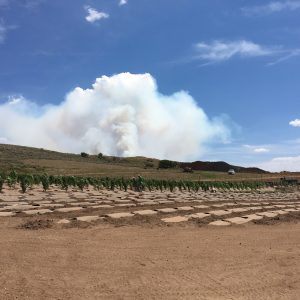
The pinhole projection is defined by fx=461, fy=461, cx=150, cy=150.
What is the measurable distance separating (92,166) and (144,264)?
190ft

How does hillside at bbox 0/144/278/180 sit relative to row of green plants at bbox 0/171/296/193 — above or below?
above

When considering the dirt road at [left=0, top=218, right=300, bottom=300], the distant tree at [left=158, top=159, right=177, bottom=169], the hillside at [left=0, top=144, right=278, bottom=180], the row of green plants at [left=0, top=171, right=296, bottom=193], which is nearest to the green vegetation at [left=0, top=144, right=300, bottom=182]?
the hillside at [left=0, top=144, right=278, bottom=180]

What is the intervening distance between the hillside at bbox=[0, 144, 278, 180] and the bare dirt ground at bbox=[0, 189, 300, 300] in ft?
126

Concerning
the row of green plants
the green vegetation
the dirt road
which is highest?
the green vegetation

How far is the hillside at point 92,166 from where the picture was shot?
5531cm

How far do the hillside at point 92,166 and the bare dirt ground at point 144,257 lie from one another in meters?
38.3

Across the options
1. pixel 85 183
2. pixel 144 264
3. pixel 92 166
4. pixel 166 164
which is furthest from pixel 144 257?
pixel 166 164

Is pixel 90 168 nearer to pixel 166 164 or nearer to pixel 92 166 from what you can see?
pixel 92 166

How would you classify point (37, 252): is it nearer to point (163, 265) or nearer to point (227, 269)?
point (163, 265)

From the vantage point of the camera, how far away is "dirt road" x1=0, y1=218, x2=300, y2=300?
20.5 ft

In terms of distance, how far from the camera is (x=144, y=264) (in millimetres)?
7688

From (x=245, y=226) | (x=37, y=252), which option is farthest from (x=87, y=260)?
(x=245, y=226)

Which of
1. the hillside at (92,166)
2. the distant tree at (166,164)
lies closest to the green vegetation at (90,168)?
the hillside at (92,166)

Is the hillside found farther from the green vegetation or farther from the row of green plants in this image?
the row of green plants
